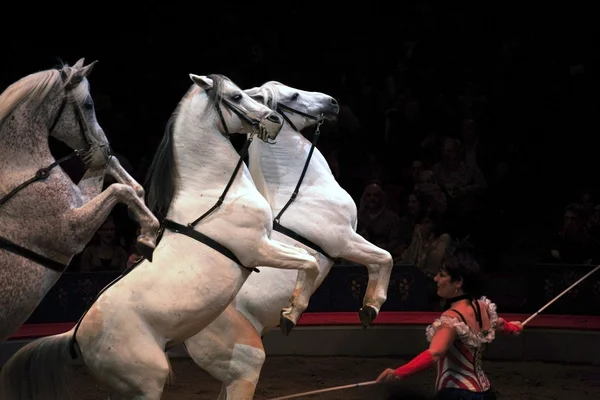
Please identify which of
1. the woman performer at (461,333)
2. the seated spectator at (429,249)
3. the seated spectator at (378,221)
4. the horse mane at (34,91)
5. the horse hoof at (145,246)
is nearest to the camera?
the horse mane at (34,91)

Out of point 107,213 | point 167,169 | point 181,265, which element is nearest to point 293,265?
point 181,265

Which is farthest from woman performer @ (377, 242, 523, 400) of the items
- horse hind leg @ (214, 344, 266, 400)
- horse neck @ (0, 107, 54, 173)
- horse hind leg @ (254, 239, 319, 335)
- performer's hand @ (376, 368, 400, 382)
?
horse neck @ (0, 107, 54, 173)

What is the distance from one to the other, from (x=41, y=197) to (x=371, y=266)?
233cm

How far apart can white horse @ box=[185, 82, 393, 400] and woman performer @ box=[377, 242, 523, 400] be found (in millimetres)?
802

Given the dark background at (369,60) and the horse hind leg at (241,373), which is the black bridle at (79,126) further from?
the dark background at (369,60)

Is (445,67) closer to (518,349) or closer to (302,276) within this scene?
(518,349)

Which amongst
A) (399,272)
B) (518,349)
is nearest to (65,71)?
(399,272)

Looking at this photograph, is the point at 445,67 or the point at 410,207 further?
the point at 445,67

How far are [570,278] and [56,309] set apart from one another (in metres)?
4.14

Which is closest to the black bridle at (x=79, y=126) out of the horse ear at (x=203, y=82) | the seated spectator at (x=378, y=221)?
the horse ear at (x=203, y=82)

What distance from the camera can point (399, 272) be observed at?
8656mm

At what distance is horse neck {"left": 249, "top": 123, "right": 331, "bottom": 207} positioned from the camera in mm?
6055

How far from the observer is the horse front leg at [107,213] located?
461cm

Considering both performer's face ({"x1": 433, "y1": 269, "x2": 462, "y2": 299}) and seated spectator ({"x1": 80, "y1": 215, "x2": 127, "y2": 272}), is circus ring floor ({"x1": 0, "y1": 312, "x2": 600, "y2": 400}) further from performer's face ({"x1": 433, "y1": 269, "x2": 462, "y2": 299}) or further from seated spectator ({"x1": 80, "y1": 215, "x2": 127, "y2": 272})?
performer's face ({"x1": 433, "y1": 269, "x2": 462, "y2": 299})
